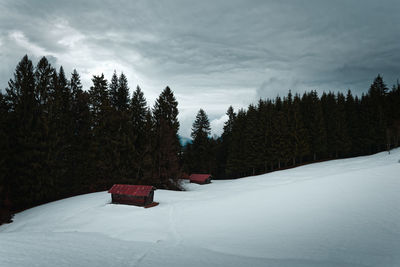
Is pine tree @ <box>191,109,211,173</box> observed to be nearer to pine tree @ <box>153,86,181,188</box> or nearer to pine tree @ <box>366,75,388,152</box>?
pine tree @ <box>153,86,181,188</box>

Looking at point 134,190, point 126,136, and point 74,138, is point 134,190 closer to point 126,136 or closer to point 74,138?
point 126,136

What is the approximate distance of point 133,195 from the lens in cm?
2134

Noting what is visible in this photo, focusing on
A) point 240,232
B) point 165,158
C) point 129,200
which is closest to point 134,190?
point 129,200

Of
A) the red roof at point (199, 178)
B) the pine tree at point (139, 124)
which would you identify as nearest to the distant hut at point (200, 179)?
the red roof at point (199, 178)

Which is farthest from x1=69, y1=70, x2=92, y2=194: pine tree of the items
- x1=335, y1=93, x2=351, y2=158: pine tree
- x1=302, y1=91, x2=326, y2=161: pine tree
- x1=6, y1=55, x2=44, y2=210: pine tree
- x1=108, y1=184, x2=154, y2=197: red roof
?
x1=335, y1=93, x2=351, y2=158: pine tree

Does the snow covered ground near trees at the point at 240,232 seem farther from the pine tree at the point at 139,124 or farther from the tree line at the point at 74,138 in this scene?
the pine tree at the point at 139,124

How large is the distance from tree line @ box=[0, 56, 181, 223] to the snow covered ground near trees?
8.99m

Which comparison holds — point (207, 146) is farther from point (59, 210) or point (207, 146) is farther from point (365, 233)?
point (365, 233)

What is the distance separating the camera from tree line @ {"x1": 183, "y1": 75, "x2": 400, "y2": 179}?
49.0 m

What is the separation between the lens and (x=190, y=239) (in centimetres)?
1068

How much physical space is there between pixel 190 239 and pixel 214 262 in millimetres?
3563

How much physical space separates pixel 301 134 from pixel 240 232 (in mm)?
44564

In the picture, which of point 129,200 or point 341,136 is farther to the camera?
point 341,136

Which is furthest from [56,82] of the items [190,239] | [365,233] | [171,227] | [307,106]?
[307,106]
